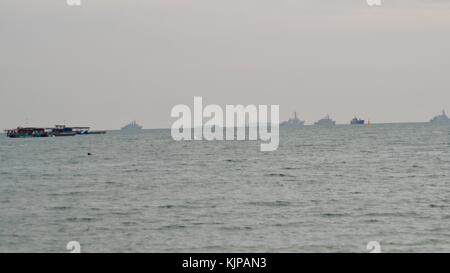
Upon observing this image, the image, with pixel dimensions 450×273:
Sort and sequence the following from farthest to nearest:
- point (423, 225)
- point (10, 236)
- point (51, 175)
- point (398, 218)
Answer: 1. point (51, 175)
2. point (398, 218)
3. point (423, 225)
4. point (10, 236)

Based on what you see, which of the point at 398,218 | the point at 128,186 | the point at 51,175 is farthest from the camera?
the point at 51,175

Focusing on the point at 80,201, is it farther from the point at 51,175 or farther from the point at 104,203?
the point at 51,175

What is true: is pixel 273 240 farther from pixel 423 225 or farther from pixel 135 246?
pixel 423 225

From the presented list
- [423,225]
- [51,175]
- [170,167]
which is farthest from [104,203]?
[170,167]

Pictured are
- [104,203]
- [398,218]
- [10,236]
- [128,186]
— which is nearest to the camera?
[10,236]

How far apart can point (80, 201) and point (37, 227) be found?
12068mm

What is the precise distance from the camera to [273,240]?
32406mm

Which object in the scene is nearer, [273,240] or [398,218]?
[273,240]
